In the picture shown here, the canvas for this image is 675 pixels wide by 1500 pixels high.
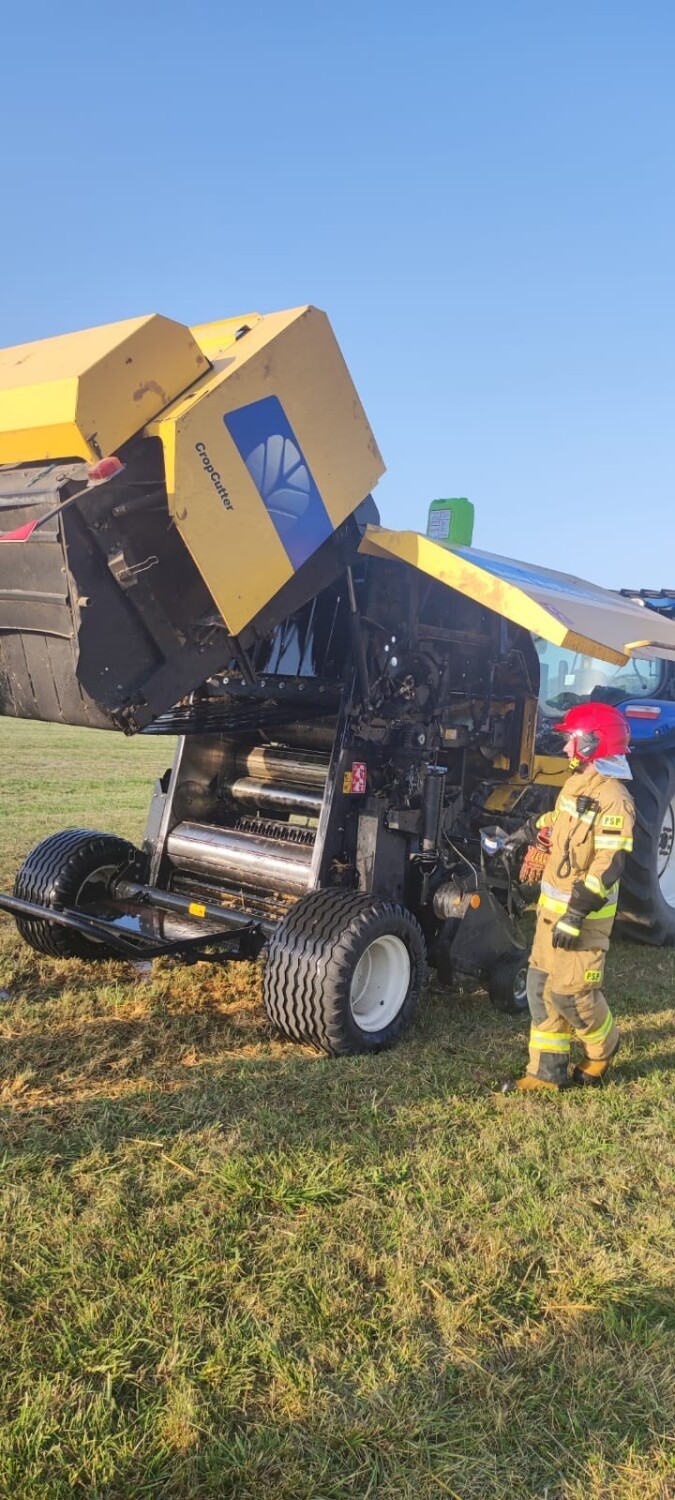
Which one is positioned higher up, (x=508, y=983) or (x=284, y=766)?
(x=284, y=766)

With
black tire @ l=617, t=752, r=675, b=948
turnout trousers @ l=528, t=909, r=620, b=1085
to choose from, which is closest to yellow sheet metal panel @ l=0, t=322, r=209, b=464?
A: turnout trousers @ l=528, t=909, r=620, b=1085

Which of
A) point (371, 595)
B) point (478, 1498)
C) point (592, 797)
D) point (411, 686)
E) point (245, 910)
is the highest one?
point (371, 595)

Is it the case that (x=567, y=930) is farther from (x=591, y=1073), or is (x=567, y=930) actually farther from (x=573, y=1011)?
(x=591, y=1073)

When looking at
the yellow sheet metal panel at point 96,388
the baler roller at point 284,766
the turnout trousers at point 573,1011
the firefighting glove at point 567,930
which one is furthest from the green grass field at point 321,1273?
Answer: the yellow sheet metal panel at point 96,388

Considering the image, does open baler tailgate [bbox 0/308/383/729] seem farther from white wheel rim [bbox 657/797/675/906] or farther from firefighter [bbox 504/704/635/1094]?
white wheel rim [bbox 657/797/675/906]

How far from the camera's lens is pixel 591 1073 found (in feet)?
14.0

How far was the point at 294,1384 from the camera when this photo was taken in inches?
86.7

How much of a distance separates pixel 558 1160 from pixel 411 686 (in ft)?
8.11

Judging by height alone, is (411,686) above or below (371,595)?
below

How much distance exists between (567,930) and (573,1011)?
40cm

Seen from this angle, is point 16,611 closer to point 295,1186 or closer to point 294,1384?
point 295,1186

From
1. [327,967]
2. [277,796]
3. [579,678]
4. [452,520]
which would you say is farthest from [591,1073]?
[452,520]

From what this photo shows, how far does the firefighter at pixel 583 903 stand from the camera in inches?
162

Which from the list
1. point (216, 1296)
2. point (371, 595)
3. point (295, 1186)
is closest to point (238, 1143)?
point (295, 1186)
